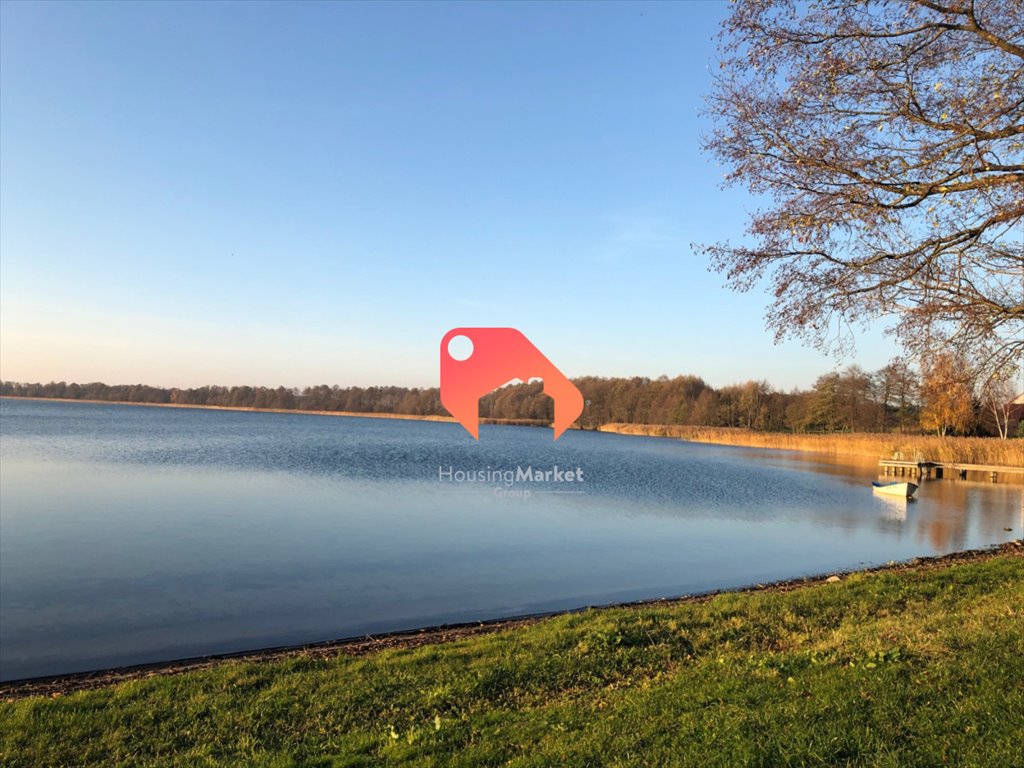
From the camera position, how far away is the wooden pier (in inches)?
1281

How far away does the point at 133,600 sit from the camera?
9.41 metres

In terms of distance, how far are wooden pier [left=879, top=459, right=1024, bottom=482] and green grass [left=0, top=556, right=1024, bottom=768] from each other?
30734 mm

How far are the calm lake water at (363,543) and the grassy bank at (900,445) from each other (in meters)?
8.79

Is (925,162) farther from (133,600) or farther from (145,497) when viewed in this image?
(145,497)

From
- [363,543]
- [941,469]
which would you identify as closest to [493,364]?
[363,543]

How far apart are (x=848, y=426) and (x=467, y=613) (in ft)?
195

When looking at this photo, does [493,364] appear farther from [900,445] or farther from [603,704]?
[900,445]

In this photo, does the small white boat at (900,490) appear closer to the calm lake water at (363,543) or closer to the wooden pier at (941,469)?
the calm lake water at (363,543)

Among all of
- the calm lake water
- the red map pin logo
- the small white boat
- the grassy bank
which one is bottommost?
the calm lake water

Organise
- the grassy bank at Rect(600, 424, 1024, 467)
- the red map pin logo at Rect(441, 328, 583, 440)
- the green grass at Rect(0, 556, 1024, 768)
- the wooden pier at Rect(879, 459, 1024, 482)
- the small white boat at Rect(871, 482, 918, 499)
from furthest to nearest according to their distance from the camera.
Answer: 1. the grassy bank at Rect(600, 424, 1024, 467)
2. the wooden pier at Rect(879, 459, 1024, 482)
3. the red map pin logo at Rect(441, 328, 583, 440)
4. the small white boat at Rect(871, 482, 918, 499)
5. the green grass at Rect(0, 556, 1024, 768)

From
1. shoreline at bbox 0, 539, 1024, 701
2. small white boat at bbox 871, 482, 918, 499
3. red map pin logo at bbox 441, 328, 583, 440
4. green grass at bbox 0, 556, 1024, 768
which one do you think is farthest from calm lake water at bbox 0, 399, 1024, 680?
red map pin logo at bbox 441, 328, 583, 440

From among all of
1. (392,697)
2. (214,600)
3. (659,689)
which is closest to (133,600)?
(214,600)

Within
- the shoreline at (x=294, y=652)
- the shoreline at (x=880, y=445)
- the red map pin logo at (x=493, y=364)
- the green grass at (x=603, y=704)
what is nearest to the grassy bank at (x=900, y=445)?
the shoreline at (x=880, y=445)

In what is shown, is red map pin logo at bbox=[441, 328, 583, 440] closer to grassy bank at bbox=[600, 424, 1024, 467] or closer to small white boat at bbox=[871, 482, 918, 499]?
small white boat at bbox=[871, 482, 918, 499]
